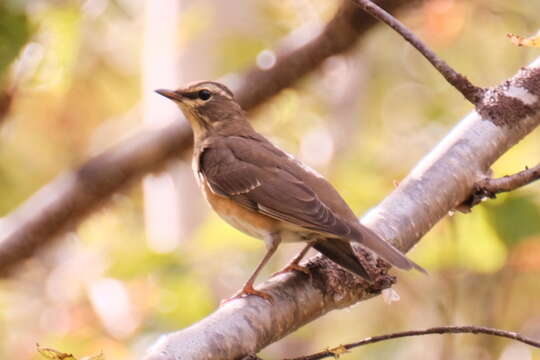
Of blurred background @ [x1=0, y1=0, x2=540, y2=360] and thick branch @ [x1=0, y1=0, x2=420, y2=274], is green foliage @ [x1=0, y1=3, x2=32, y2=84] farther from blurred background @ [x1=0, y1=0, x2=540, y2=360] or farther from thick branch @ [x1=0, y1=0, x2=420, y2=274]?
thick branch @ [x1=0, y1=0, x2=420, y2=274]

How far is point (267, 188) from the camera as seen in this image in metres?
4.00

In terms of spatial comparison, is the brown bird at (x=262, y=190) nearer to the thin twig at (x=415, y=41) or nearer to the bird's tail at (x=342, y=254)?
the bird's tail at (x=342, y=254)

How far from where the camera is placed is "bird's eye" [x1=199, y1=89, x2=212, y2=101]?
15.4ft

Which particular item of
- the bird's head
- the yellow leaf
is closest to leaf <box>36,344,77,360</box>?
the yellow leaf

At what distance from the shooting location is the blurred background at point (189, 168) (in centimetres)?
462

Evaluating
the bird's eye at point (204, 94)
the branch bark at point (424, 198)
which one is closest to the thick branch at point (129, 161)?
the bird's eye at point (204, 94)

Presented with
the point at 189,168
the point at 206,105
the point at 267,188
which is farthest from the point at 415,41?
the point at 189,168

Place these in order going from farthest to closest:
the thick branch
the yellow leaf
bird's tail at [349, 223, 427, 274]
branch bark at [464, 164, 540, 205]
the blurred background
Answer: the thick branch
the blurred background
bird's tail at [349, 223, 427, 274]
branch bark at [464, 164, 540, 205]
the yellow leaf

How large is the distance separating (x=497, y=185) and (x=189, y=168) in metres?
3.32

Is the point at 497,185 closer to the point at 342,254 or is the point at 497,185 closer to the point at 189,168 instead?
the point at 342,254

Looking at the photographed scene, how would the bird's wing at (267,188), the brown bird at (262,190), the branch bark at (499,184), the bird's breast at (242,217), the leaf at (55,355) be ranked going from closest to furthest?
the leaf at (55,355), the branch bark at (499,184), the brown bird at (262,190), the bird's wing at (267,188), the bird's breast at (242,217)

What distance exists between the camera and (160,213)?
6289 millimetres

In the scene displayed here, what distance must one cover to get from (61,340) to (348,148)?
241cm

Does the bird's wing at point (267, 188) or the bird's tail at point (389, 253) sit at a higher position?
the bird's wing at point (267, 188)
